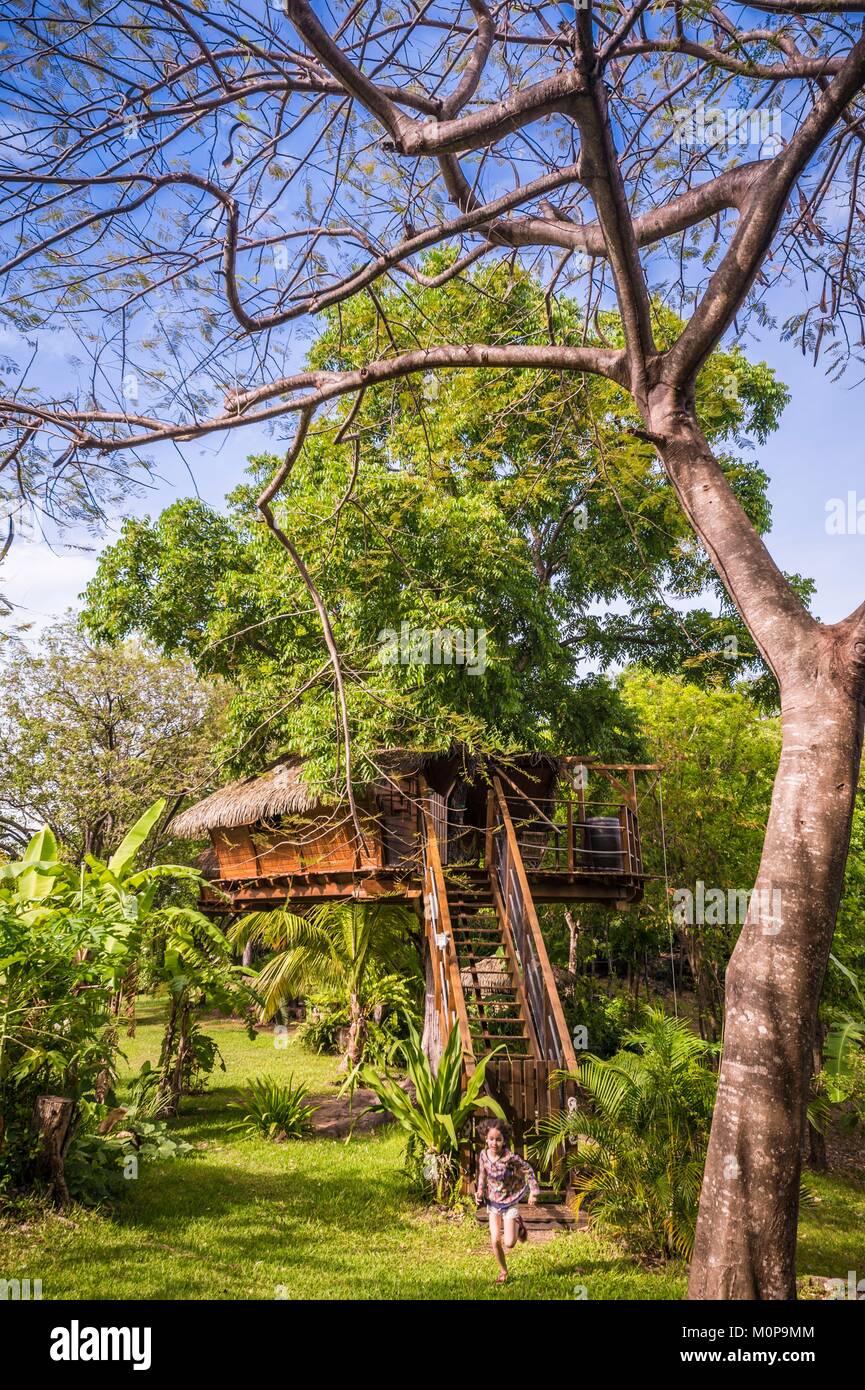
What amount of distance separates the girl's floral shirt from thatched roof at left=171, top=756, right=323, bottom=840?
5866 millimetres

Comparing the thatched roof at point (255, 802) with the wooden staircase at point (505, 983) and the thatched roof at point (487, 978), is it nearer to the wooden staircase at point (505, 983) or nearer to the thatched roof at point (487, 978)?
the wooden staircase at point (505, 983)

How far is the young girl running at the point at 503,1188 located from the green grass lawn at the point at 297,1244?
0.67 ft

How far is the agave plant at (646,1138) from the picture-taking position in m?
6.19

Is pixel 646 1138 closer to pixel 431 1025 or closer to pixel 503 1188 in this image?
pixel 503 1188

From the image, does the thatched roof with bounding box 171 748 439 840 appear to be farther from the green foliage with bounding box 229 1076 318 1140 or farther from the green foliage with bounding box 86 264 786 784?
the green foliage with bounding box 229 1076 318 1140

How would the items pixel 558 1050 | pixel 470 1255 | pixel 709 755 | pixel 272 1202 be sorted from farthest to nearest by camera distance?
pixel 709 755 < pixel 558 1050 < pixel 272 1202 < pixel 470 1255

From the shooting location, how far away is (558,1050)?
785 centimetres

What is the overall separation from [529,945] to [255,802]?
582cm

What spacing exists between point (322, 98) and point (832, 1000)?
43.8 ft

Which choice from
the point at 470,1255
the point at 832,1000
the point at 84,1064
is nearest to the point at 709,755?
the point at 832,1000

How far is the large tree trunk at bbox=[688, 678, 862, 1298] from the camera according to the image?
11.4 ft

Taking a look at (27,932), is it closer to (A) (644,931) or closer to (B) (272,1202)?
(B) (272,1202)

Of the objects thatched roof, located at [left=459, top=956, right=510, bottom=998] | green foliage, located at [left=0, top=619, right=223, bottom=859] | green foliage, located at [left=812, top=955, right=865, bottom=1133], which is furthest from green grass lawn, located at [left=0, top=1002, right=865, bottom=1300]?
green foliage, located at [left=0, top=619, right=223, bottom=859]

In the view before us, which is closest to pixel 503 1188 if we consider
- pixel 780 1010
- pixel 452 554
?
pixel 780 1010
